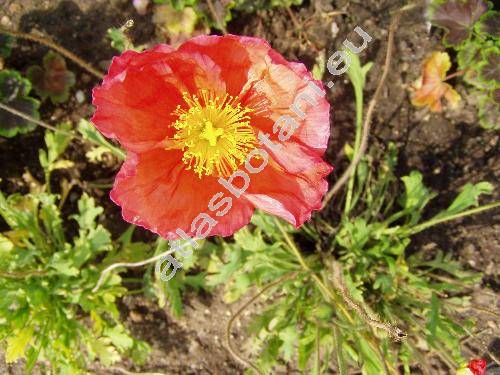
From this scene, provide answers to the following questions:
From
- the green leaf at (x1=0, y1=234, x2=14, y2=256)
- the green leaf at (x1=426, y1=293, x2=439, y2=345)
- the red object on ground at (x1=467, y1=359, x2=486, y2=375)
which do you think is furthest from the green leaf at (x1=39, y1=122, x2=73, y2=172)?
the red object on ground at (x1=467, y1=359, x2=486, y2=375)

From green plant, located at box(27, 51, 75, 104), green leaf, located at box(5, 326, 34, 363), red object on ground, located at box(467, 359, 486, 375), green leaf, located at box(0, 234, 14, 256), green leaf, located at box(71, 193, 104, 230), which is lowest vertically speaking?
green leaf, located at box(5, 326, 34, 363)

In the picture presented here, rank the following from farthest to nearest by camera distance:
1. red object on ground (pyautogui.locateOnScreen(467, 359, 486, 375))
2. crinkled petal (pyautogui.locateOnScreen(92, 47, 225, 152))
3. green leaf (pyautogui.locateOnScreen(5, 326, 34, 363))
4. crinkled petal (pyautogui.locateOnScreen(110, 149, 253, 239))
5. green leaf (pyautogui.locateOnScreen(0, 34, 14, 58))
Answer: green leaf (pyautogui.locateOnScreen(0, 34, 14, 58))
green leaf (pyautogui.locateOnScreen(5, 326, 34, 363))
red object on ground (pyautogui.locateOnScreen(467, 359, 486, 375))
crinkled petal (pyautogui.locateOnScreen(110, 149, 253, 239))
crinkled petal (pyautogui.locateOnScreen(92, 47, 225, 152))

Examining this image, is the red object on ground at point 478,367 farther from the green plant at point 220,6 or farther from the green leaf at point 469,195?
the green plant at point 220,6

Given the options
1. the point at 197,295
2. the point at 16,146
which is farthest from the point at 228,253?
the point at 16,146

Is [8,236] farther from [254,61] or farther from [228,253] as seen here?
[254,61]

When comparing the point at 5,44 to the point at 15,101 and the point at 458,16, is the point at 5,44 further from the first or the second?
the point at 458,16

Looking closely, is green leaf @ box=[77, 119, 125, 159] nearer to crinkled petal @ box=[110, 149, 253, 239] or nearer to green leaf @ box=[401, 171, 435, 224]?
crinkled petal @ box=[110, 149, 253, 239]

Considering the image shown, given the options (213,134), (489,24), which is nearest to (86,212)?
(213,134)

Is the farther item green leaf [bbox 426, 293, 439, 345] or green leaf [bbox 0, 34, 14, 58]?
green leaf [bbox 0, 34, 14, 58]
